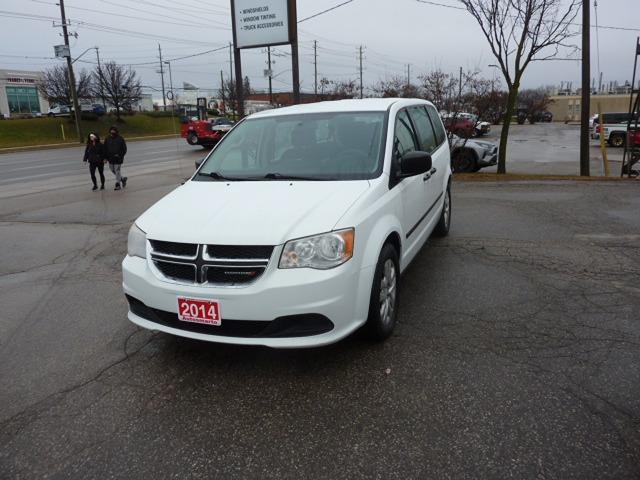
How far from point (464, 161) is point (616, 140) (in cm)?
1536

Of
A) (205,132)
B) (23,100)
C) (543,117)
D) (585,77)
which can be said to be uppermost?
(23,100)

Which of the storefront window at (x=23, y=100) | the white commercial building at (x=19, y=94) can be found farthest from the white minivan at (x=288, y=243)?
the storefront window at (x=23, y=100)

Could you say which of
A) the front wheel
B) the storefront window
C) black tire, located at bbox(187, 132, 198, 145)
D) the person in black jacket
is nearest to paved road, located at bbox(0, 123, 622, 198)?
the front wheel

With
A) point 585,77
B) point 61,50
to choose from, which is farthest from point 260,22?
point 61,50

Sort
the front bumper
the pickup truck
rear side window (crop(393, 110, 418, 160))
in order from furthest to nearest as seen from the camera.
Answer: the pickup truck, rear side window (crop(393, 110, 418, 160)), the front bumper

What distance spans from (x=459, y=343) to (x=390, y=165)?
146 cm

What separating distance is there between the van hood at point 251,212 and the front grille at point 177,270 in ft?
0.53

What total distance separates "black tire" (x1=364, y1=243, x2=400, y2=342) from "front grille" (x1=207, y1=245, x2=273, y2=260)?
2.58 ft

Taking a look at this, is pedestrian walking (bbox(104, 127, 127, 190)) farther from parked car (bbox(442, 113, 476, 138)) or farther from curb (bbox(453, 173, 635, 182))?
parked car (bbox(442, 113, 476, 138))

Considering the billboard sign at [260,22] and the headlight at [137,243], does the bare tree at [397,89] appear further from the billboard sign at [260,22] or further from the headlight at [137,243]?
the headlight at [137,243]

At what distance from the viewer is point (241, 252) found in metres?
3.10

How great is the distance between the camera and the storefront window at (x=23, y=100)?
7356cm

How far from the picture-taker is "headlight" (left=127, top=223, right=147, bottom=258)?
3.50 meters

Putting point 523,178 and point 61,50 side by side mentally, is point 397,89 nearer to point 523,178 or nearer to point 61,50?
point 523,178
